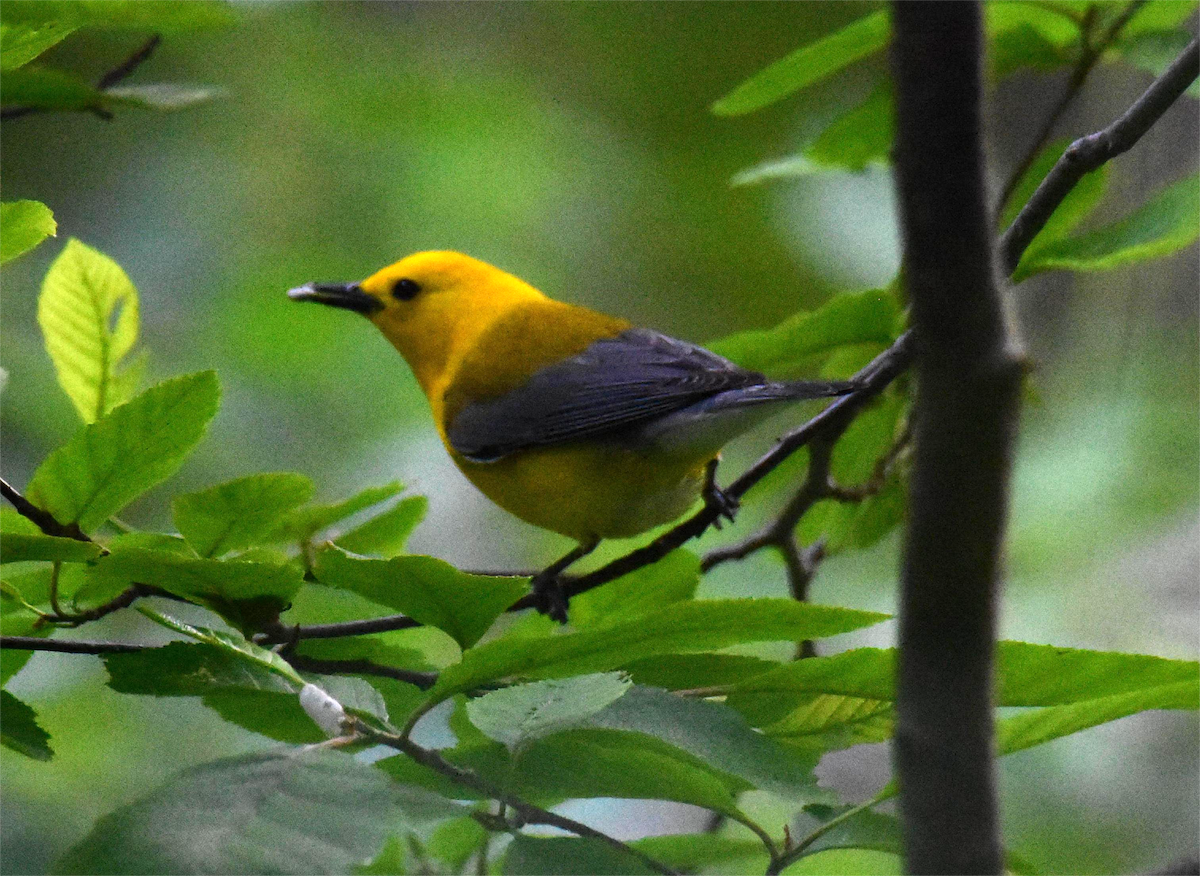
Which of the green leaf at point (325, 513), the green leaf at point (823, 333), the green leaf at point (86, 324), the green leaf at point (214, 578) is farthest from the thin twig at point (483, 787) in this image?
the green leaf at point (823, 333)

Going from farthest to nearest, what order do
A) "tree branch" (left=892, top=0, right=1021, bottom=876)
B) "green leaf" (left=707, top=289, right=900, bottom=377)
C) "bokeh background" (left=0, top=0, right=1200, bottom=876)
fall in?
"bokeh background" (left=0, top=0, right=1200, bottom=876)
"green leaf" (left=707, top=289, right=900, bottom=377)
"tree branch" (left=892, top=0, right=1021, bottom=876)

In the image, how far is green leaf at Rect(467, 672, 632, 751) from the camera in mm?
1008

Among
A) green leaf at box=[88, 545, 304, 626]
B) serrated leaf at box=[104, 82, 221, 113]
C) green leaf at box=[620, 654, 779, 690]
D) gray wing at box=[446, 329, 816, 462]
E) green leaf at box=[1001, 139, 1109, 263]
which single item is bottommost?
green leaf at box=[88, 545, 304, 626]

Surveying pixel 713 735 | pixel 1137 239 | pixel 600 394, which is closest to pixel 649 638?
pixel 713 735

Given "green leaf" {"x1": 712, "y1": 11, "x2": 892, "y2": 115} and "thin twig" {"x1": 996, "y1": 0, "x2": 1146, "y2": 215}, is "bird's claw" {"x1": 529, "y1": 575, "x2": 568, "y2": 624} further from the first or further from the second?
"thin twig" {"x1": 996, "y1": 0, "x2": 1146, "y2": 215}

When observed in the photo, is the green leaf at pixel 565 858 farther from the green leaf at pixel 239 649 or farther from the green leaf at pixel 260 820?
the green leaf at pixel 239 649

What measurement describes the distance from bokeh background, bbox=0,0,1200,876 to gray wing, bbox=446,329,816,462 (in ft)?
1.88

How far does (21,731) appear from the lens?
1.12 meters

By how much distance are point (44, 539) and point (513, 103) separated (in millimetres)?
5086

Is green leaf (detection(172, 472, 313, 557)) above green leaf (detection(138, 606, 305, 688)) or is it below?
above

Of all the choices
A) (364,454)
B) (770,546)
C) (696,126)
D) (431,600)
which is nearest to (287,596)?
(431,600)

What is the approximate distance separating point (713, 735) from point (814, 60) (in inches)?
52.9

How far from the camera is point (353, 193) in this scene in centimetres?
564

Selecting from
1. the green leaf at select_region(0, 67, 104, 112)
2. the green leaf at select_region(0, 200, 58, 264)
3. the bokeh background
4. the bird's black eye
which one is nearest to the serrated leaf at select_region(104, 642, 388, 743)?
the green leaf at select_region(0, 200, 58, 264)
